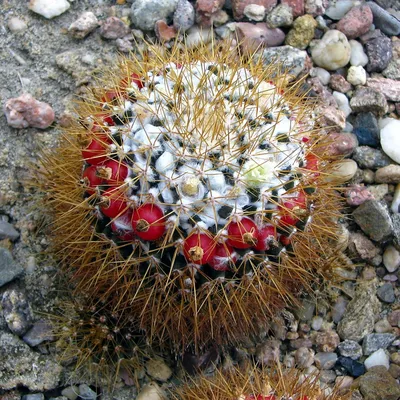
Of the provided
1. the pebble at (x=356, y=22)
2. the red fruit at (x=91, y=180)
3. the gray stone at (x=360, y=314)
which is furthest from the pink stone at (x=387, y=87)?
the red fruit at (x=91, y=180)

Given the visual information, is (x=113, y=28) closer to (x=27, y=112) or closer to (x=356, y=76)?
(x=27, y=112)

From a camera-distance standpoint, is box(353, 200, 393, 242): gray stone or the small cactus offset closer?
the small cactus offset

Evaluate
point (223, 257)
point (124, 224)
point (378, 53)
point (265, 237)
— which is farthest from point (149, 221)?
point (378, 53)

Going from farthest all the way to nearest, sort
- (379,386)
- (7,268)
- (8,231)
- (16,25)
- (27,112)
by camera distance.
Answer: (16,25) < (27,112) < (8,231) < (7,268) < (379,386)

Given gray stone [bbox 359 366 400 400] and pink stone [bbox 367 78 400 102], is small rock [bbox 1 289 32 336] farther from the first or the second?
pink stone [bbox 367 78 400 102]

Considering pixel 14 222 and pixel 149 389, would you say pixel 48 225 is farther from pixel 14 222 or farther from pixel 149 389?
pixel 149 389

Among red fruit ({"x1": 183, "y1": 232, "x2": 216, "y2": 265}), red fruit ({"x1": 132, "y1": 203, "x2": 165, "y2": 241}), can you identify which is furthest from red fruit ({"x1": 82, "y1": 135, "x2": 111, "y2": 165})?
red fruit ({"x1": 183, "y1": 232, "x2": 216, "y2": 265})

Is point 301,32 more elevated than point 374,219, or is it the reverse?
point 301,32
